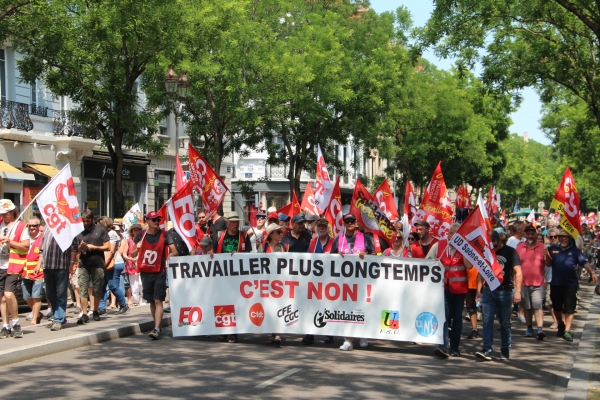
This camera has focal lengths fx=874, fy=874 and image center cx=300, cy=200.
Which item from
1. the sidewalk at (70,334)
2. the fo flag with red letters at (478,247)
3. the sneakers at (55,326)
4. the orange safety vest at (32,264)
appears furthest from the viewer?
the orange safety vest at (32,264)

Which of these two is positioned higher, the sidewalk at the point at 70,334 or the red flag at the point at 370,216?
the red flag at the point at 370,216

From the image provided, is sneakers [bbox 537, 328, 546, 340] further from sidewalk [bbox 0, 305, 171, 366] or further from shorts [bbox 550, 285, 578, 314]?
sidewalk [bbox 0, 305, 171, 366]

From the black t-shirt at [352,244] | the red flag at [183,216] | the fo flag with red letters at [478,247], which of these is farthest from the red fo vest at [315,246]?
the fo flag with red letters at [478,247]

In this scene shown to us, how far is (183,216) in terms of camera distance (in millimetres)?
13297

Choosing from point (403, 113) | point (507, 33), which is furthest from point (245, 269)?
point (403, 113)

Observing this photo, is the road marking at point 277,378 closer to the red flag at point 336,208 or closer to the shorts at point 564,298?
the shorts at point 564,298

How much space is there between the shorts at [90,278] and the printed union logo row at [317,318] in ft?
7.35

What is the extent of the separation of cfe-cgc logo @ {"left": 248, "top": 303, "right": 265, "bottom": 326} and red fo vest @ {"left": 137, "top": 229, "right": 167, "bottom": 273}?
64.3 inches

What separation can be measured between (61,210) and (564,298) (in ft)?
26.3

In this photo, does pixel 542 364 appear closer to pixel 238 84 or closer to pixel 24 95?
pixel 238 84

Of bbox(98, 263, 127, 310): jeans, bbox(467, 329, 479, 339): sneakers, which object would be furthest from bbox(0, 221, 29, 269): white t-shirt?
bbox(467, 329, 479, 339): sneakers

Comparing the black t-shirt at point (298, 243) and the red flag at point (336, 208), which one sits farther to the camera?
the red flag at point (336, 208)

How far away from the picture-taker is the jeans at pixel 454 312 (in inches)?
458

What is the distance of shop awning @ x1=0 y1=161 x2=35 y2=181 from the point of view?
26.2m
